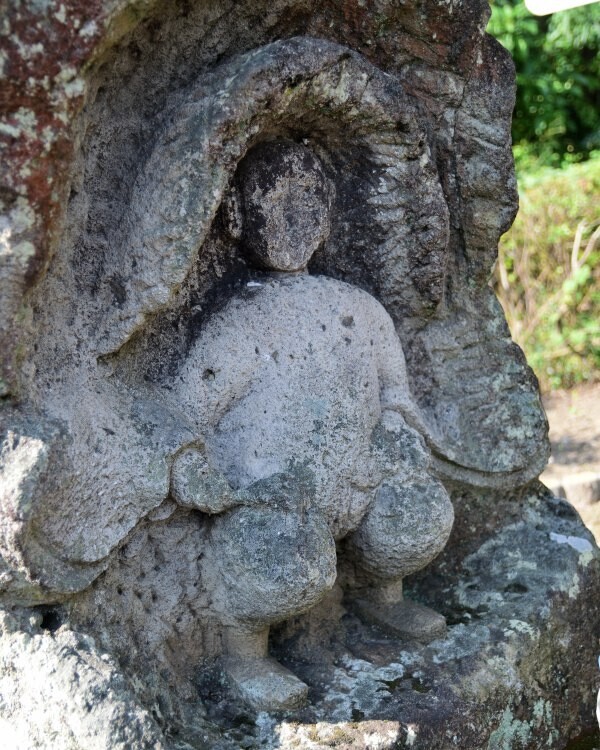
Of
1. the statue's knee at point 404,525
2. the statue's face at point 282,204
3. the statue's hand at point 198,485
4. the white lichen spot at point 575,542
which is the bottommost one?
the white lichen spot at point 575,542

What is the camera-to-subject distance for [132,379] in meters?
1.86

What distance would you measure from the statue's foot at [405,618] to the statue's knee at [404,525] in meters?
0.13

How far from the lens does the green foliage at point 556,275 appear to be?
523 centimetres

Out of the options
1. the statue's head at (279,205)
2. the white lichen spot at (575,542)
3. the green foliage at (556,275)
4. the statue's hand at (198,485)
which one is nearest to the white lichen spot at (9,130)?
the statue's head at (279,205)

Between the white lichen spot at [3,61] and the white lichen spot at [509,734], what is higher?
the white lichen spot at [3,61]

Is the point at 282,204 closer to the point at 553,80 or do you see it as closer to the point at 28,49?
the point at 28,49

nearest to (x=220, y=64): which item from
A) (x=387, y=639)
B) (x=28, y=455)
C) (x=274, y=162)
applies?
(x=274, y=162)

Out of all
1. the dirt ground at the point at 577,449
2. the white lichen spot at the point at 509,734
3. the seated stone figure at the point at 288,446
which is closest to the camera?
the seated stone figure at the point at 288,446

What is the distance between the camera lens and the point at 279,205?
1933mm

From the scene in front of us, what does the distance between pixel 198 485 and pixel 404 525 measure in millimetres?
459

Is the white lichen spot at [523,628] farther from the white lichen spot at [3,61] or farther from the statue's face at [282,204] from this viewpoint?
the white lichen spot at [3,61]

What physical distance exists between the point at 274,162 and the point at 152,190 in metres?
0.29

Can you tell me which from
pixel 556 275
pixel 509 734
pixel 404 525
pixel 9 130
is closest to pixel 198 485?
pixel 404 525

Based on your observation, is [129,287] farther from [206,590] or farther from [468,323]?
[468,323]
